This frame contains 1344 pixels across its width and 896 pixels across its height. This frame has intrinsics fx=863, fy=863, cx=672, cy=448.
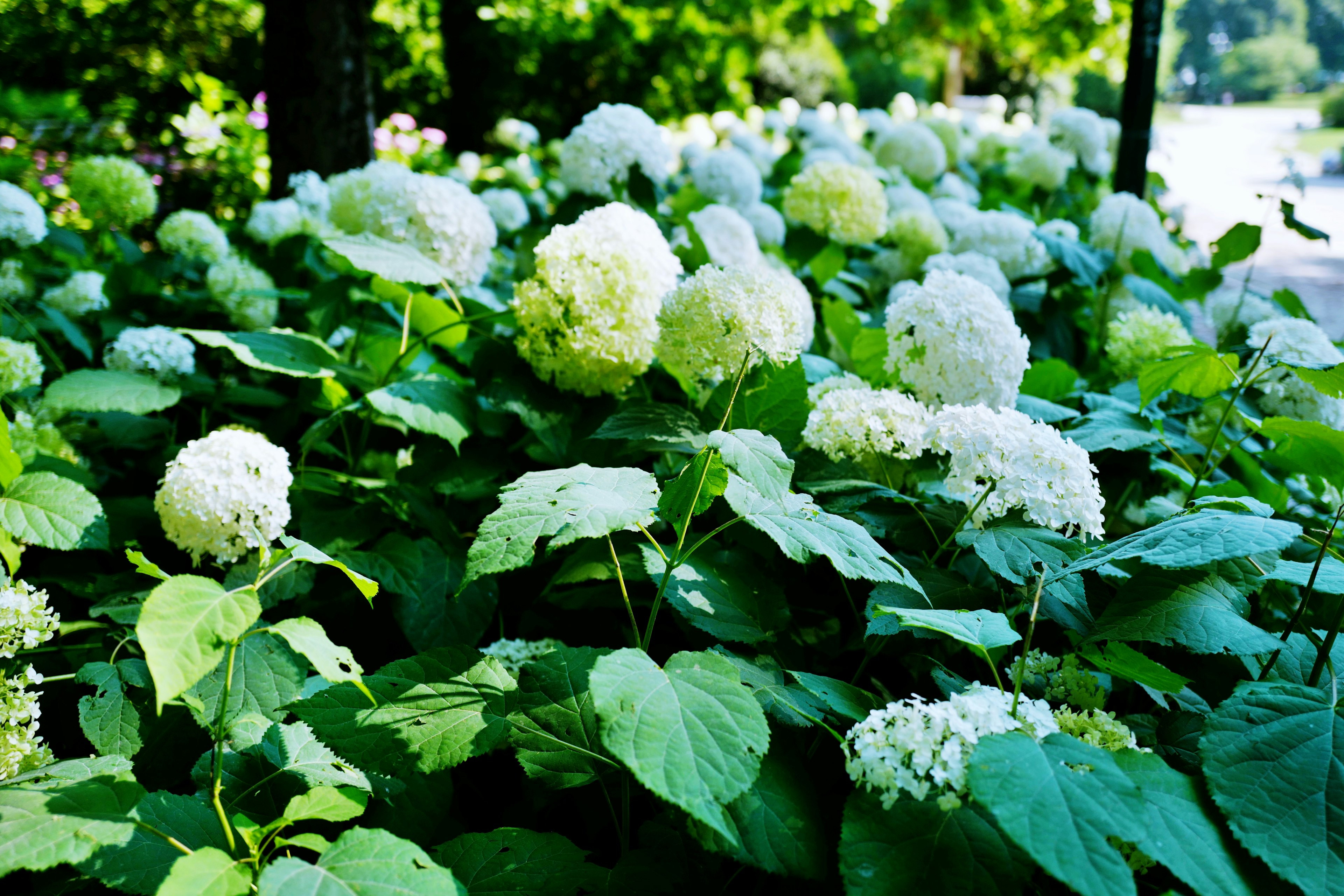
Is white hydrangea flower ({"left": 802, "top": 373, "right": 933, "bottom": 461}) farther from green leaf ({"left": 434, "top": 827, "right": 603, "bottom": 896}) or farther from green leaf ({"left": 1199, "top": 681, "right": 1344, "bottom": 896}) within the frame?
green leaf ({"left": 434, "top": 827, "right": 603, "bottom": 896})

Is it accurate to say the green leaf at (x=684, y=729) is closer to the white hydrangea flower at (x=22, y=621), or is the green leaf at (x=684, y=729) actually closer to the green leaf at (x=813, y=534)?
the green leaf at (x=813, y=534)

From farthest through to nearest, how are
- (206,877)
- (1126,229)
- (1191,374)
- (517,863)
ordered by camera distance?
1. (1126,229)
2. (1191,374)
3. (517,863)
4. (206,877)

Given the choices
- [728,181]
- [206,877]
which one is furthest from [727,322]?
[728,181]

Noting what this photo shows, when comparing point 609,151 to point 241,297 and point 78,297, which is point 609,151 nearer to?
point 241,297

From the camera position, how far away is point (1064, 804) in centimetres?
99

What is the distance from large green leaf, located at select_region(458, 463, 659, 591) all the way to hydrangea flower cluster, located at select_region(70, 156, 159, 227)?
2735 millimetres

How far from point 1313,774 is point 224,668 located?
1693 millimetres

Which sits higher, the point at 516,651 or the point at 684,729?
the point at 684,729

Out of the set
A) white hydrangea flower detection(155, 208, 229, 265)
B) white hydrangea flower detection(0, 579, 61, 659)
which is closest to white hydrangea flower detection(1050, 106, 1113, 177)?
white hydrangea flower detection(155, 208, 229, 265)

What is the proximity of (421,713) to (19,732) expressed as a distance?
0.59 meters

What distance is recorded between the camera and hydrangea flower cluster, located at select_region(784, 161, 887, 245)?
318cm

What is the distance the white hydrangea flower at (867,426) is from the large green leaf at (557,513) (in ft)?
1.61

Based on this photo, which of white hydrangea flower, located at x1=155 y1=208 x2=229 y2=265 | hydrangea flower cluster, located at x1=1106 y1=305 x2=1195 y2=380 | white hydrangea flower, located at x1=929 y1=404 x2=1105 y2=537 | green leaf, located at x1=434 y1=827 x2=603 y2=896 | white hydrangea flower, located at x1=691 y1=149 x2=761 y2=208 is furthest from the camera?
white hydrangea flower, located at x1=691 y1=149 x2=761 y2=208

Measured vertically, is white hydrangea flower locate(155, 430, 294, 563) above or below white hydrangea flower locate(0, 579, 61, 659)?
above
